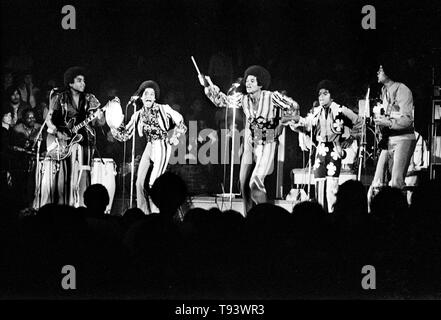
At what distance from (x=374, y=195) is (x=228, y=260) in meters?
1.24

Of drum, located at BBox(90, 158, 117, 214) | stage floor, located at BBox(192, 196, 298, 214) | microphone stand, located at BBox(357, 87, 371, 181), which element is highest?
microphone stand, located at BBox(357, 87, 371, 181)

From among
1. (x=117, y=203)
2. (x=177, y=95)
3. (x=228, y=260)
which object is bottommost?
(x=228, y=260)

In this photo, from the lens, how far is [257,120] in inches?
239

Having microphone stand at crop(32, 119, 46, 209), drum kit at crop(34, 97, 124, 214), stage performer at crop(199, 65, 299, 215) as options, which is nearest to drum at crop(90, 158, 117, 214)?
drum kit at crop(34, 97, 124, 214)

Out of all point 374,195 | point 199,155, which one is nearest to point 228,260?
point 199,155

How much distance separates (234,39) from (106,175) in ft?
4.75

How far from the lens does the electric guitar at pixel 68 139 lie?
19.8 feet

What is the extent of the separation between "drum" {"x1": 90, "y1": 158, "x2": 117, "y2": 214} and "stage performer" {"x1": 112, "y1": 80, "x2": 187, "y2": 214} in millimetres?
194

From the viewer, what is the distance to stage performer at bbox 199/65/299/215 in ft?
19.7

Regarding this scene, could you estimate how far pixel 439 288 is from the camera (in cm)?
582

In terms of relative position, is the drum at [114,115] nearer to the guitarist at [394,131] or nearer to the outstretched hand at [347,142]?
the outstretched hand at [347,142]

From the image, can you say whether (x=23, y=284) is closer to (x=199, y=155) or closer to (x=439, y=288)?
(x=199, y=155)

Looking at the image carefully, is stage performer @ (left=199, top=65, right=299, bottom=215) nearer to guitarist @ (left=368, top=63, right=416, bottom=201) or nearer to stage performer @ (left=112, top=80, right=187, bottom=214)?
stage performer @ (left=112, top=80, right=187, bottom=214)

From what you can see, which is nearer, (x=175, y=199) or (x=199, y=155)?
(x=175, y=199)
